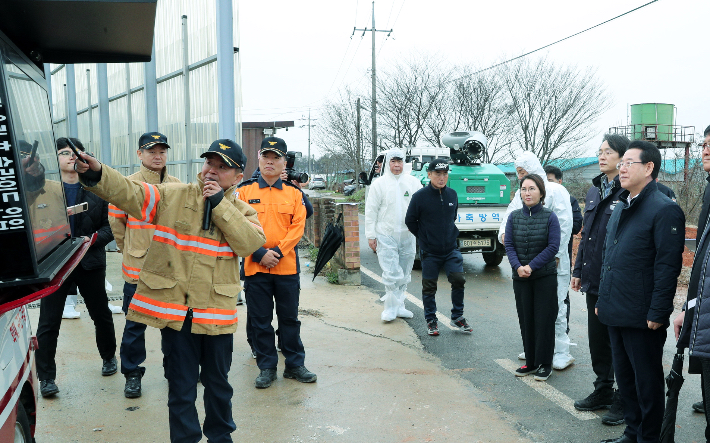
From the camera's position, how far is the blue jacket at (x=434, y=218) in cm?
655

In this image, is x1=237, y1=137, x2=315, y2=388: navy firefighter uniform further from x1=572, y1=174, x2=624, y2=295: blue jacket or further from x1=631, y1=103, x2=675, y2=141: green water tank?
x1=631, y1=103, x2=675, y2=141: green water tank

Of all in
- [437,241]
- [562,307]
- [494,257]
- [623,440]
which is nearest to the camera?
[623,440]

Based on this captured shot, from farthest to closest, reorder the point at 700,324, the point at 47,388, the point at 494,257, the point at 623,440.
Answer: the point at 494,257 < the point at 47,388 < the point at 623,440 < the point at 700,324

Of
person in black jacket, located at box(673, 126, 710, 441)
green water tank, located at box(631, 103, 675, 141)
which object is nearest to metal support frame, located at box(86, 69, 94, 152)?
person in black jacket, located at box(673, 126, 710, 441)

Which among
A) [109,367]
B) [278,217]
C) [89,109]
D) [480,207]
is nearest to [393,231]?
[278,217]

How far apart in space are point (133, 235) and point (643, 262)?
11.6 feet

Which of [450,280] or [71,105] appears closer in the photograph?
[450,280]

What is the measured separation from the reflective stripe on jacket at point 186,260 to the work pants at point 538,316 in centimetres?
282

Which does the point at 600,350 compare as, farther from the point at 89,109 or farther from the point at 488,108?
the point at 488,108

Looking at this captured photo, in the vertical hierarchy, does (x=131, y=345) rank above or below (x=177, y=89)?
below

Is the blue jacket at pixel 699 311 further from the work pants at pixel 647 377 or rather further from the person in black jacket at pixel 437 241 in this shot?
the person in black jacket at pixel 437 241

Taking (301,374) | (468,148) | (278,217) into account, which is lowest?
(301,374)

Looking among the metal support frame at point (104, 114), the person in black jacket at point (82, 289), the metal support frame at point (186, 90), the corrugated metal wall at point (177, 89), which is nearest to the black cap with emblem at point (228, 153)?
the person in black jacket at point (82, 289)

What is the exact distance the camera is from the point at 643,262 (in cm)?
363
